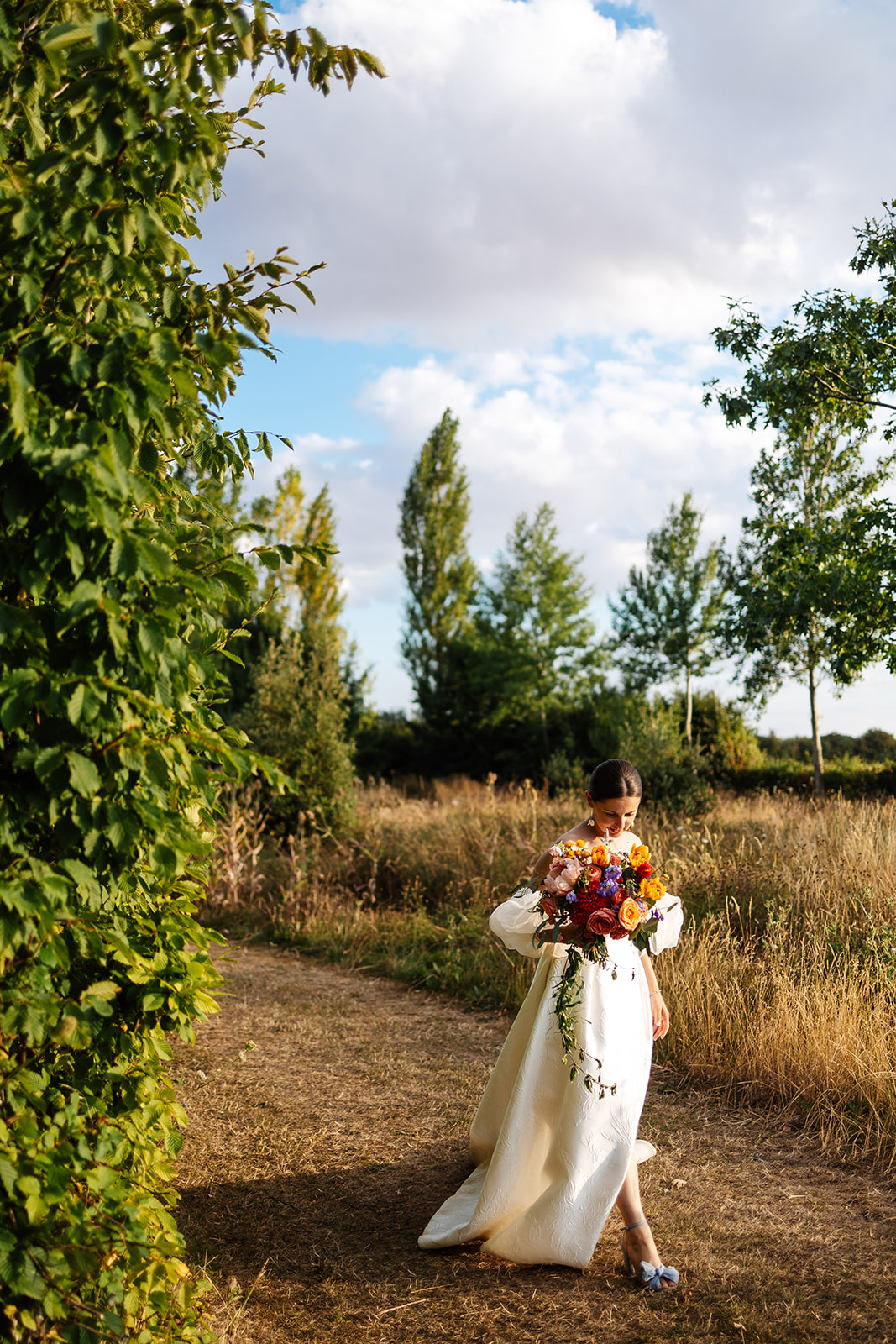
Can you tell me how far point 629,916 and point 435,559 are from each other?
30.1 metres

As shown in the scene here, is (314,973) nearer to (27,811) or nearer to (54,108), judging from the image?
(27,811)

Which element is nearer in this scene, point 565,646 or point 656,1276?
point 656,1276

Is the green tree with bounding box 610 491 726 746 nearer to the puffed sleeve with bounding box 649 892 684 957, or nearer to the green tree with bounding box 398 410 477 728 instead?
the green tree with bounding box 398 410 477 728

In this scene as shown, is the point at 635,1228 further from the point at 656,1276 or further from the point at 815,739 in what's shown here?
the point at 815,739

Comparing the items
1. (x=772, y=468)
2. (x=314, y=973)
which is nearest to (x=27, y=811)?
(x=314, y=973)

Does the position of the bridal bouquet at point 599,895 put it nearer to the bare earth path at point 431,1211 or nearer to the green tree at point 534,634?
the bare earth path at point 431,1211

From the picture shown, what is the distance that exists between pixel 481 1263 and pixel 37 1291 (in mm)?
1911

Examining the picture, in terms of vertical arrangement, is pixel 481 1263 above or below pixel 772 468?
below

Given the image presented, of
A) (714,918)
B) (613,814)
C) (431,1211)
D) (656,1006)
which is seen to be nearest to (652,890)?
(613,814)

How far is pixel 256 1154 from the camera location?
4.43 m

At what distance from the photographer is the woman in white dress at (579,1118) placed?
3.26m

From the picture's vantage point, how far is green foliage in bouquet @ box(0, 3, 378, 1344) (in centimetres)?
201

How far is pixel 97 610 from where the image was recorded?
2076 millimetres

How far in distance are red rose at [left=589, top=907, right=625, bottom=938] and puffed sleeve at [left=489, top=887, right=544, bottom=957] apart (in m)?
0.45
